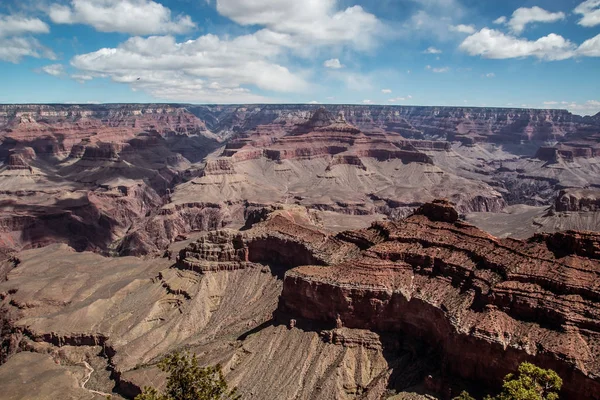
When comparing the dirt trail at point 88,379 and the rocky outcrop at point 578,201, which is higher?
the rocky outcrop at point 578,201

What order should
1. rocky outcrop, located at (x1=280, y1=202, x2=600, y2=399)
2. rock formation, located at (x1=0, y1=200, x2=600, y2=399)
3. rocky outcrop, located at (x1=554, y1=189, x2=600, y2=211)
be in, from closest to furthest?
rocky outcrop, located at (x1=280, y1=202, x2=600, y2=399) < rock formation, located at (x1=0, y1=200, x2=600, y2=399) < rocky outcrop, located at (x1=554, y1=189, x2=600, y2=211)

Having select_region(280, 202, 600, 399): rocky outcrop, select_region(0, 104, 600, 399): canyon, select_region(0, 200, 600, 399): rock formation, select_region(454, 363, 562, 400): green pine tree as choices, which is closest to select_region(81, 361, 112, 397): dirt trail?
select_region(0, 104, 600, 399): canyon

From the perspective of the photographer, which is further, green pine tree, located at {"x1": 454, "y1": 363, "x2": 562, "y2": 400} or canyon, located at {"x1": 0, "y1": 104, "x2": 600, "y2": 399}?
canyon, located at {"x1": 0, "y1": 104, "x2": 600, "y2": 399}

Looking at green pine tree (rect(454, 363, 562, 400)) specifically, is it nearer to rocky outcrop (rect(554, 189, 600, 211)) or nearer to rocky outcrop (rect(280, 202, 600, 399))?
rocky outcrop (rect(280, 202, 600, 399))

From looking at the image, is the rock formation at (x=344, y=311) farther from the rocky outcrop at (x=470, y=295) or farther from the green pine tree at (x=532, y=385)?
the green pine tree at (x=532, y=385)

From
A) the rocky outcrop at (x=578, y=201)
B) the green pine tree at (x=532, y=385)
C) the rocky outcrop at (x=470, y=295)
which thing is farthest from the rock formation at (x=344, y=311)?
the rocky outcrop at (x=578, y=201)

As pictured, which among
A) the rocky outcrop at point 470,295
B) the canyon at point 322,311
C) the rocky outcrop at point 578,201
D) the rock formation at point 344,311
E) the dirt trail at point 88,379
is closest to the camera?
the rocky outcrop at point 470,295

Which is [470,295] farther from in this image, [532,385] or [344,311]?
[344,311]

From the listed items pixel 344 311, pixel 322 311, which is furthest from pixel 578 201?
pixel 322 311

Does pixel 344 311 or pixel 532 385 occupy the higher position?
pixel 532 385

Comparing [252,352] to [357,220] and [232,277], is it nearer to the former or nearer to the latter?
[232,277]
